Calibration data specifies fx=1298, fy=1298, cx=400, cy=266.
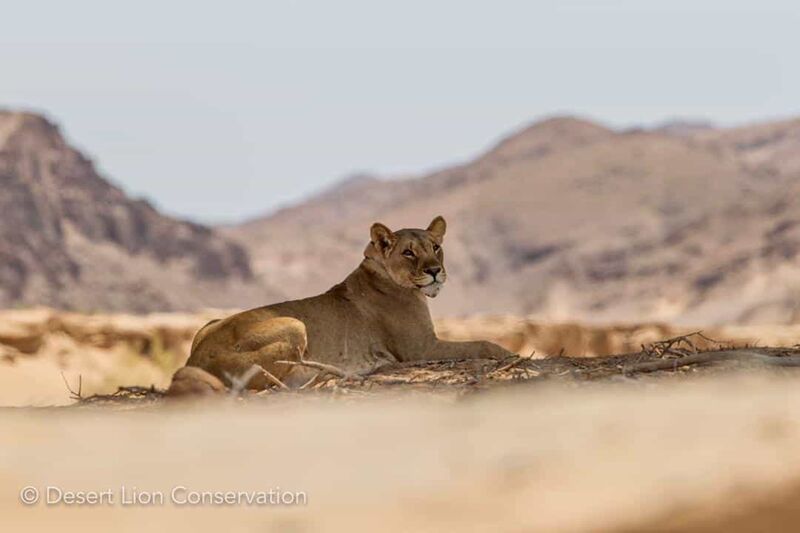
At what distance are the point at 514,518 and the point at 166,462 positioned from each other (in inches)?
53.5

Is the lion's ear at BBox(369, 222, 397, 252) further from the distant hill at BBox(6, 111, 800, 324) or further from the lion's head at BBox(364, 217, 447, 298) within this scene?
the distant hill at BBox(6, 111, 800, 324)

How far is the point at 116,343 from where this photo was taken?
69.7ft

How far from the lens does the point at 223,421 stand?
5.30 m

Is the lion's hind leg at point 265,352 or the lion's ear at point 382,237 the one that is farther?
the lion's ear at point 382,237

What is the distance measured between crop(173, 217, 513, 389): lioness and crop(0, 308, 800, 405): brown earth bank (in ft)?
22.0

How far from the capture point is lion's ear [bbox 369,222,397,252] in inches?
418

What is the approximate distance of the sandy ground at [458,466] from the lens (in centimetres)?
346

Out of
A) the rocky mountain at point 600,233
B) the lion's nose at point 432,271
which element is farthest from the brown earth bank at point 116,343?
the rocky mountain at point 600,233

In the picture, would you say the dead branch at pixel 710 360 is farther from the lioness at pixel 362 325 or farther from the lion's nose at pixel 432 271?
the lion's nose at pixel 432 271

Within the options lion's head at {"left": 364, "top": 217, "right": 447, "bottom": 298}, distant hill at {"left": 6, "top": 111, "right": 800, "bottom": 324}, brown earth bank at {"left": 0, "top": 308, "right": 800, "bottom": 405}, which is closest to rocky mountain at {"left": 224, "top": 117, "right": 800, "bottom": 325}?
distant hill at {"left": 6, "top": 111, "right": 800, "bottom": 324}

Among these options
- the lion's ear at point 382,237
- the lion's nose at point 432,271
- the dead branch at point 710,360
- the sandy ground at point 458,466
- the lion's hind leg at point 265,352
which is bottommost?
the sandy ground at point 458,466

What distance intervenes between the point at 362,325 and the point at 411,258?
0.69 m

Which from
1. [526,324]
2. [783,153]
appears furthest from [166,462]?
[783,153]

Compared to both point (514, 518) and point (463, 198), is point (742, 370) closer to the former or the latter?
point (514, 518)
